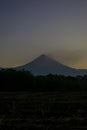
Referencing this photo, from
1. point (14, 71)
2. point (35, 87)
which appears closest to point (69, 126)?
point (35, 87)

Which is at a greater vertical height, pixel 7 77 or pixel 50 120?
pixel 7 77

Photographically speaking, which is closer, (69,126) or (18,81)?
(69,126)

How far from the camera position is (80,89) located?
53844 mm

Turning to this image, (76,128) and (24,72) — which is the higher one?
(24,72)

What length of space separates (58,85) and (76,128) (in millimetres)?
40643

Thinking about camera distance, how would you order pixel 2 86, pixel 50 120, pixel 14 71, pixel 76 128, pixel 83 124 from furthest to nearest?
1. pixel 14 71
2. pixel 2 86
3. pixel 50 120
4. pixel 83 124
5. pixel 76 128

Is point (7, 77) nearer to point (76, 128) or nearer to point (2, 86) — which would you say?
point (2, 86)

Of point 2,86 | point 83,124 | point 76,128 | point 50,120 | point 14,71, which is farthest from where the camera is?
point 14,71

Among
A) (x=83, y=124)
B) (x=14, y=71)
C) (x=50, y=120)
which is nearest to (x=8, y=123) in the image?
(x=50, y=120)

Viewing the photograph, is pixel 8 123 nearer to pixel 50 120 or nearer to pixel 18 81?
pixel 50 120

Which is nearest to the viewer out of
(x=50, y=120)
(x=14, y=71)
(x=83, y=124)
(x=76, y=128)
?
(x=76, y=128)

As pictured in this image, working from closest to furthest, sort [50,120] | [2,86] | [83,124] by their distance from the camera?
[83,124] < [50,120] < [2,86]

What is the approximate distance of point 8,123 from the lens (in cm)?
1463

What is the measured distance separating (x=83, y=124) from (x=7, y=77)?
39.5 meters
